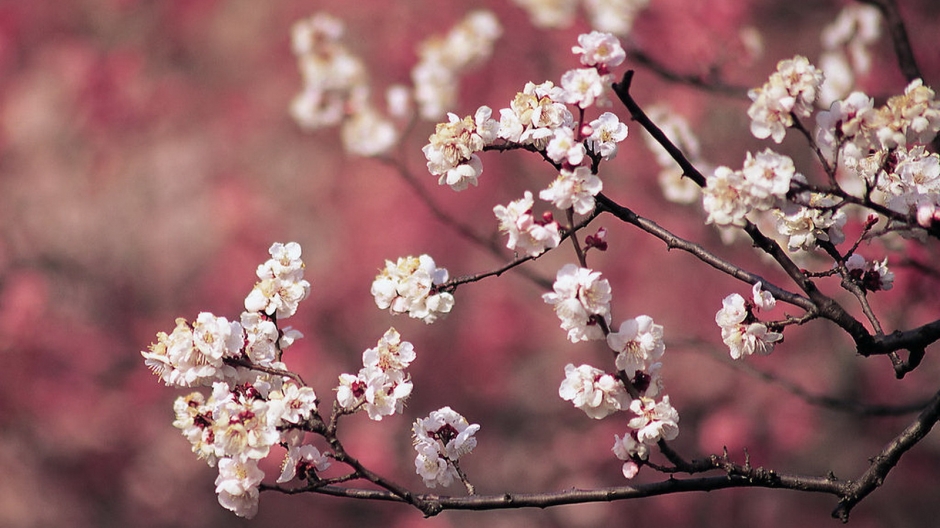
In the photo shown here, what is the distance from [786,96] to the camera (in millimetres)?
1417

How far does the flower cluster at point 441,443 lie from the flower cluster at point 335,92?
7.81ft

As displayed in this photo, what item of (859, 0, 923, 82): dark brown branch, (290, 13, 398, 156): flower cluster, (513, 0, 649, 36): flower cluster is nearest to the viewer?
(859, 0, 923, 82): dark brown branch

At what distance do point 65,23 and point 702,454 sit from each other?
5376mm

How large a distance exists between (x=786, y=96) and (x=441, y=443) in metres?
0.91

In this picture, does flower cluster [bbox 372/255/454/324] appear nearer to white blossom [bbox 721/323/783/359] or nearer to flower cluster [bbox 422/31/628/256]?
flower cluster [bbox 422/31/628/256]

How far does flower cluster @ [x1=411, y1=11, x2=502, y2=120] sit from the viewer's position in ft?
12.5

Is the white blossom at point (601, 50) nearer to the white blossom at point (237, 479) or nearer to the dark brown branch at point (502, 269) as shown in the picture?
the dark brown branch at point (502, 269)

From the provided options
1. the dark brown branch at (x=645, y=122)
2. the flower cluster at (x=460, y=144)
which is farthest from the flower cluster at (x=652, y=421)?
the flower cluster at (x=460, y=144)

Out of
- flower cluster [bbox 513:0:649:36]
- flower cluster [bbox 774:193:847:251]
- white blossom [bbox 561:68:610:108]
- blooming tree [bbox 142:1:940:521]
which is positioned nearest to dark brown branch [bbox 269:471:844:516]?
blooming tree [bbox 142:1:940:521]

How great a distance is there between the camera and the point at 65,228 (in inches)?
237

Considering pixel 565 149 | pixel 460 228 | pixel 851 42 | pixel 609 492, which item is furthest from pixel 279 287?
pixel 851 42

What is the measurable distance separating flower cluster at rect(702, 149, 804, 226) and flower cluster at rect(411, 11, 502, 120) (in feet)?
8.30

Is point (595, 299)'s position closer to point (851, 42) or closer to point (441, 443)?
point (441, 443)

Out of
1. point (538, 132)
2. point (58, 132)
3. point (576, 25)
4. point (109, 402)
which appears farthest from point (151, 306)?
point (538, 132)
